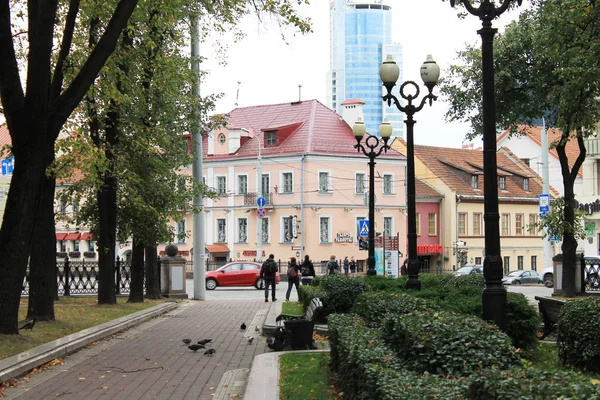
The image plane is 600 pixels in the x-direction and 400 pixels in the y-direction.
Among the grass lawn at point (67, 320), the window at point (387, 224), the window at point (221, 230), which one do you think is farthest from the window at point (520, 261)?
the grass lawn at point (67, 320)

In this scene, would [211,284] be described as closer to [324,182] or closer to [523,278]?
[324,182]

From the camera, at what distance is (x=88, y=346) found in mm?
16375

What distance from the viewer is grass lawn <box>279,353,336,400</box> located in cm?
965

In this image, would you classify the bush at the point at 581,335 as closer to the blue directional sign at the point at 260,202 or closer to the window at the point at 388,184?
the blue directional sign at the point at 260,202

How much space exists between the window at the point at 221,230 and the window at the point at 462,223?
736 inches

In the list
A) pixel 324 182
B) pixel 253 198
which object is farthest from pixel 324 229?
pixel 253 198

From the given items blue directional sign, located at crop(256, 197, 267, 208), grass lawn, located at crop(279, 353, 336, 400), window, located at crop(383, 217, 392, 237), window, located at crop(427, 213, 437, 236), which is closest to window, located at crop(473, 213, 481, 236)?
window, located at crop(427, 213, 437, 236)

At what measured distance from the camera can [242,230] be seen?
6488cm

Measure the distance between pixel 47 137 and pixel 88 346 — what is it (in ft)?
13.2

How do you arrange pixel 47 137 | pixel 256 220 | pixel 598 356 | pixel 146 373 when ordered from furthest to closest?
pixel 256 220 → pixel 47 137 → pixel 146 373 → pixel 598 356

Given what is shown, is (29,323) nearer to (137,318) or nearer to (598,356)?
(137,318)

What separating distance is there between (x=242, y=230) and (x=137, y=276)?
36406mm

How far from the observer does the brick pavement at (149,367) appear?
10898 millimetres

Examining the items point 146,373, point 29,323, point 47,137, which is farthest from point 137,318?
point 146,373
